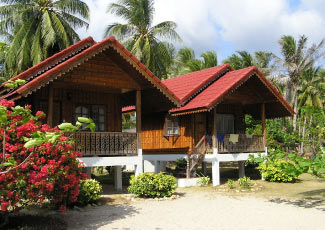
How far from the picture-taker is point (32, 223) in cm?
873

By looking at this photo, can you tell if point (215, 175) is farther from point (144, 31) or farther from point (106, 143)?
point (144, 31)

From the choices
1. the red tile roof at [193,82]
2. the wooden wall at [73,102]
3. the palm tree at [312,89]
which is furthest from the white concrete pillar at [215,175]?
the palm tree at [312,89]

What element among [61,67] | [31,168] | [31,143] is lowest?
[31,168]

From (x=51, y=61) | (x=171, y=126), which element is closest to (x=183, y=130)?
(x=171, y=126)

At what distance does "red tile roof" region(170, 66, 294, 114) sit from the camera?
1562 centimetres

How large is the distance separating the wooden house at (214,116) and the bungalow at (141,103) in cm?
5

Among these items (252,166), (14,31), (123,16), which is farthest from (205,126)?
(14,31)

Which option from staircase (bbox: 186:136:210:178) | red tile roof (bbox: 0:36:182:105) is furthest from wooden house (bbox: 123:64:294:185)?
red tile roof (bbox: 0:36:182:105)

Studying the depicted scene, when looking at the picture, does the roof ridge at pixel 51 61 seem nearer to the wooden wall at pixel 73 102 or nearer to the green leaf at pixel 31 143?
the wooden wall at pixel 73 102

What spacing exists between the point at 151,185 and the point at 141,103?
18.9 feet

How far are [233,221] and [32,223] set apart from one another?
5.04 metres

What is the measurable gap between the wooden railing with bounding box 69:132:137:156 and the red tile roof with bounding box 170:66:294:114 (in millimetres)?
3445

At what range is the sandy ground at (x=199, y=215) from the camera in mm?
9047

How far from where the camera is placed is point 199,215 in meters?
10.3
